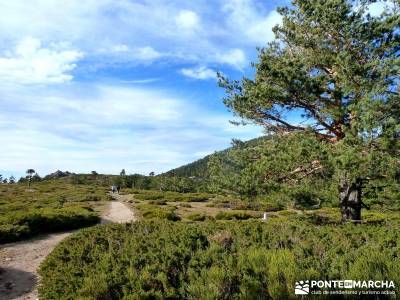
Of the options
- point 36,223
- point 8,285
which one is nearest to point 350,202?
point 8,285

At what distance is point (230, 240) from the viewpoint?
404 inches

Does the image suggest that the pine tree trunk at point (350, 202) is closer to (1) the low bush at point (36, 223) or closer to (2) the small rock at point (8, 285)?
(2) the small rock at point (8, 285)

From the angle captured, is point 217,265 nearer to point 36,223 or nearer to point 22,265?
point 22,265

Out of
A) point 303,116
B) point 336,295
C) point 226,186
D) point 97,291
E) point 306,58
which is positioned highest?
point 306,58

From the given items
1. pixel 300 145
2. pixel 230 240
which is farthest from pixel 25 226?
pixel 300 145

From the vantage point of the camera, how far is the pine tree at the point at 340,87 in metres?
11.5

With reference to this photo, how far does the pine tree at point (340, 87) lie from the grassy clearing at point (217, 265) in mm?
2651

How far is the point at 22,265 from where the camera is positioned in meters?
12.9

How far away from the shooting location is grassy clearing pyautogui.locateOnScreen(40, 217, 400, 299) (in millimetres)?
6223

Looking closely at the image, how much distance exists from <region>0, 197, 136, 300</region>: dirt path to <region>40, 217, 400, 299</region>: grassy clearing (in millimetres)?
935

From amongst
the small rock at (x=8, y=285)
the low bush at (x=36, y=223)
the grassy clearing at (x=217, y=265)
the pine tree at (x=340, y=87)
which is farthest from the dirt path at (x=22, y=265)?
the pine tree at (x=340, y=87)

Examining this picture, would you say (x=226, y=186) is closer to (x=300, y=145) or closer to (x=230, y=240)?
(x=300, y=145)

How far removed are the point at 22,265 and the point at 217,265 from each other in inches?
343

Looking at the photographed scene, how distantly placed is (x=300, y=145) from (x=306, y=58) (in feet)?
13.2
